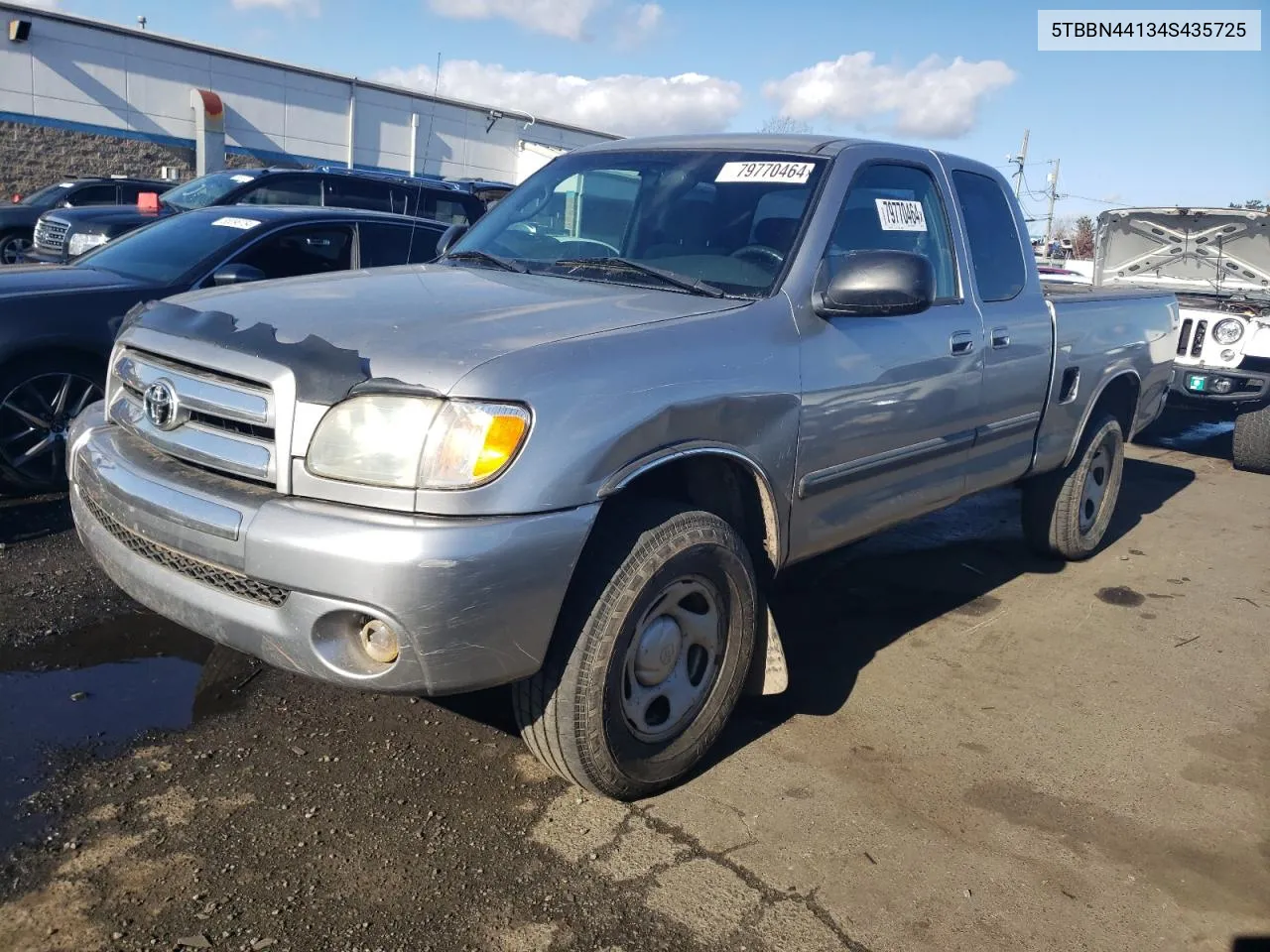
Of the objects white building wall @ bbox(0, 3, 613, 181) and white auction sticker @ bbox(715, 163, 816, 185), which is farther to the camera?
white building wall @ bbox(0, 3, 613, 181)

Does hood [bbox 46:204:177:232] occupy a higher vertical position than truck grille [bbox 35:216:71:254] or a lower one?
higher

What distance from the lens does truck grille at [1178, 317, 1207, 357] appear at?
8500 millimetres

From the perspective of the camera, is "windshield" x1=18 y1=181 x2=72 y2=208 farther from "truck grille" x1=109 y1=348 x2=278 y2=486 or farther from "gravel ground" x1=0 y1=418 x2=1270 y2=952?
"truck grille" x1=109 y1=348 x2=278 y2=486

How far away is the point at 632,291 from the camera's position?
10.8ft

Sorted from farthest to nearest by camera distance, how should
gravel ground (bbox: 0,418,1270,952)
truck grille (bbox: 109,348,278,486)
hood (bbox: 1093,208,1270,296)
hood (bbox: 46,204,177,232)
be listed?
hood (bbox: 1093,208,1270,296), hood (bbox: 46,204,177,232), truck grille (bbox: 109,348,278,486), gravel ground (bbox: 0,418,1270,952)

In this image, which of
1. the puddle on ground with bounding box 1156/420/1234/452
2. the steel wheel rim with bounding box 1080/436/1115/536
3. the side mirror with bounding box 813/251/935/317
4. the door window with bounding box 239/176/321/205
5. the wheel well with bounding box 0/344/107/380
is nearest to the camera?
the side mirror with bounding box 813/251/935/317

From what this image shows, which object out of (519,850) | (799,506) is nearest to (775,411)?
(799,506)

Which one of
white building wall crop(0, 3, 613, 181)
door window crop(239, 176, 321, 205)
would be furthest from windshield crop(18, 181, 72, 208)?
white building wall crop(0, 3, 613, 181)

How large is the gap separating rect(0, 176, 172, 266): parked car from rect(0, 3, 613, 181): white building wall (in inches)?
359

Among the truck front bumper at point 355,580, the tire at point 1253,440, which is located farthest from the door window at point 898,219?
the tire at point 1253,440

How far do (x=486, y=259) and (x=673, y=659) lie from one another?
1.71 metres

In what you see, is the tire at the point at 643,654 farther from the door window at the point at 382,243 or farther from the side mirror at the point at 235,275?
the door window at the point at 382,243

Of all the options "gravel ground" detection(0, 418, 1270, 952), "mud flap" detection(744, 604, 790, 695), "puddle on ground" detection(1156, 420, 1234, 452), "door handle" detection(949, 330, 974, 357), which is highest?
"door handle" detection(949, 330, 974, 357)

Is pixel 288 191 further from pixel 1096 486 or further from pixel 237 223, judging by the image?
pixel 1096 486
